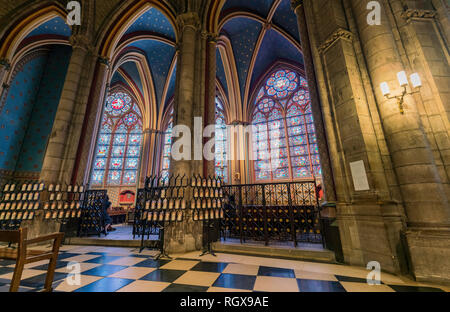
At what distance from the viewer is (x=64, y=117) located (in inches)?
221

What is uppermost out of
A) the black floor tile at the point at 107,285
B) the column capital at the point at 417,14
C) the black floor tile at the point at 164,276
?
the column capital at the point at 417,14

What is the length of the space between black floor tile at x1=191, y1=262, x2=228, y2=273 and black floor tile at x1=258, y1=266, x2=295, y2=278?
0.59 m

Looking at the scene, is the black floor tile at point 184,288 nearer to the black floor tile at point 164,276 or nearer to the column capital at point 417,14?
the black floor tile at point 164,276

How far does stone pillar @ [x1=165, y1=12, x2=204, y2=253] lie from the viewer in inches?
154

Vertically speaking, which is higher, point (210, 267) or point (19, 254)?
point (19, 254)

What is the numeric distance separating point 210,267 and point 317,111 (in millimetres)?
3740

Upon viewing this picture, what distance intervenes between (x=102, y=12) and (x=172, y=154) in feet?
23.7

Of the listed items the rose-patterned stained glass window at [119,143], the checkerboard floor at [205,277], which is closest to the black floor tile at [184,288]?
the checkerboard floor at [205,277]

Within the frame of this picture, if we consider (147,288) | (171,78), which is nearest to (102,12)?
(171,78)

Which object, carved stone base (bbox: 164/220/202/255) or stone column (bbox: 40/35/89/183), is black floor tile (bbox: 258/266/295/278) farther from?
stone column (bbox: 40/35/89/183)

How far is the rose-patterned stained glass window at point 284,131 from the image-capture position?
37.1 ft

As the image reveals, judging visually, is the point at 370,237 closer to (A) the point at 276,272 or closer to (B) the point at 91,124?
(A) the point at 276,272

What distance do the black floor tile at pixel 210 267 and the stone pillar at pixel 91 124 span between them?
5.27m

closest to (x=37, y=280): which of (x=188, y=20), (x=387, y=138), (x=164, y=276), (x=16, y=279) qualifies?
(x=16, y=279)
